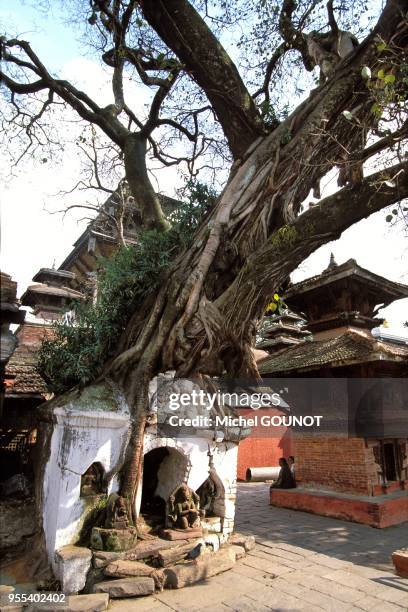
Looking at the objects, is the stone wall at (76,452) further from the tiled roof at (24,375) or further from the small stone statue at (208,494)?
the tiled roof at (24,375)

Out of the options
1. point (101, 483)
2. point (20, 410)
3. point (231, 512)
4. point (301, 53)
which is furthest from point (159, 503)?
point (301, 53)

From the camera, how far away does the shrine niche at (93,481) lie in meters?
5.48

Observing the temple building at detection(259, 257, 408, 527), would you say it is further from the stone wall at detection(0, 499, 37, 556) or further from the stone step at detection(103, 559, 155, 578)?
the stone wall at detection(0, 499, 37, 556)

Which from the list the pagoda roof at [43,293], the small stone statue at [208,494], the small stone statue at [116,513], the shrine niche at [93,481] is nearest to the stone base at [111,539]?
the small stone statue at [116,513]

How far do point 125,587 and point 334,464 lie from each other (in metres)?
5.72

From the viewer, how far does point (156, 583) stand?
4.91 m

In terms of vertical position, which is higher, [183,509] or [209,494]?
[209,494]

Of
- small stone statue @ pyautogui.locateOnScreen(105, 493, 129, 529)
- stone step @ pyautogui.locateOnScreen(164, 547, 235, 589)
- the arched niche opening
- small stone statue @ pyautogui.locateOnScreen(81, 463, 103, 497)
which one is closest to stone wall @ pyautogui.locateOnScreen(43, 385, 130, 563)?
small stone statue @ pyautogui.locateOnScreen(81, 463, 103, 497)

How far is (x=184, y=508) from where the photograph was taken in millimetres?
5965

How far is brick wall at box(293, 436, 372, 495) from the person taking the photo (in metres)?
8.41

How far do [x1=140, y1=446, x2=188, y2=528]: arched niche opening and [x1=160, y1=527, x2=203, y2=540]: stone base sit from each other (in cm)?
47

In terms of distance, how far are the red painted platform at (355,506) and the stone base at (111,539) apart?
509cm

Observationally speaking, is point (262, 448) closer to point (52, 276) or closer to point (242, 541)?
point (242, 541)

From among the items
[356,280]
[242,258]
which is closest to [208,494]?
[242,258]
